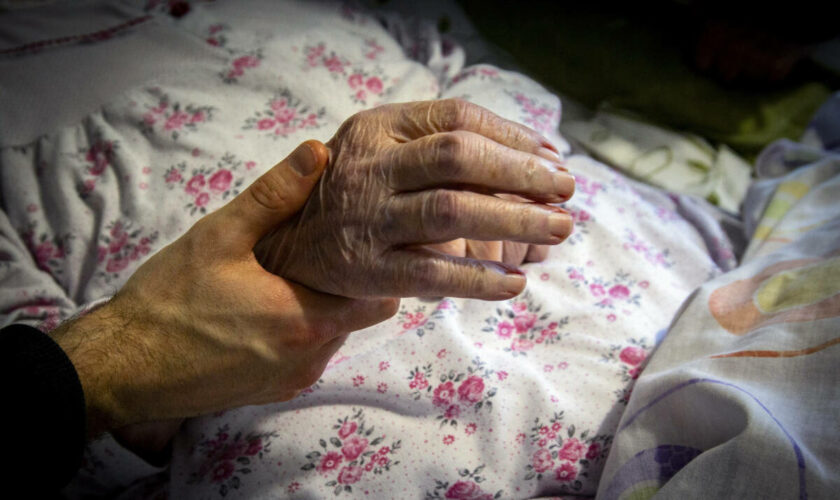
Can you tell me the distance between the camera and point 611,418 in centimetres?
79

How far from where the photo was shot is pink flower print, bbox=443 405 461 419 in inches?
30.8

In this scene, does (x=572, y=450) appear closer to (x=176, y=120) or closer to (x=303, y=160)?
(x=303, y=160)

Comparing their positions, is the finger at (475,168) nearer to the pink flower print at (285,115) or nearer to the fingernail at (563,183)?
the fingernail at (563,183)

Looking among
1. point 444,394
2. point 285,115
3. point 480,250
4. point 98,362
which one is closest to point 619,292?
point 480,250

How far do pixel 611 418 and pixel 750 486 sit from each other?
228mm

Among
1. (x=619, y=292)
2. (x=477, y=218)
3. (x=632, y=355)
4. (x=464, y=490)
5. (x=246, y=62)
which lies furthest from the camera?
(x=246, y=62)

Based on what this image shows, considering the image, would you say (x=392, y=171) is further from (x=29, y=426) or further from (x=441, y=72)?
(x=441, y=72)

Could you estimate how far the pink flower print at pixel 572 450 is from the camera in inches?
30.1

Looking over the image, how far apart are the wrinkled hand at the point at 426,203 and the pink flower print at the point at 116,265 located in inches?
15.5

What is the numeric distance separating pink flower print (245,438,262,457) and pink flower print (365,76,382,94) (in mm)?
702

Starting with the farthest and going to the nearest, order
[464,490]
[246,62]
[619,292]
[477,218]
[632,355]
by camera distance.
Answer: [246,62], [619,292], [632,355], [464,490], [477,218]

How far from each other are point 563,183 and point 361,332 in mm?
410

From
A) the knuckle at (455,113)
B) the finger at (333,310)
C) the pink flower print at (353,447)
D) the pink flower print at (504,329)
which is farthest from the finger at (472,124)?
the pink flower print at (353,447)

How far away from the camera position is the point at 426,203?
2.05ft
